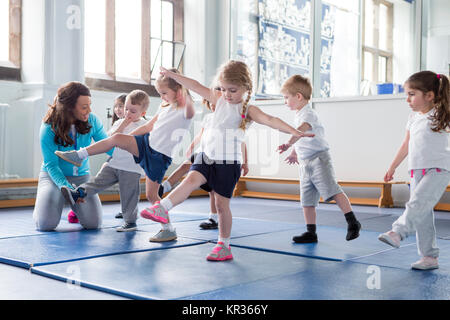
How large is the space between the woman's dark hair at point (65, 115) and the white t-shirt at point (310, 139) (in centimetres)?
154

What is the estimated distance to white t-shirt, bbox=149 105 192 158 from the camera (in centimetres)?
314

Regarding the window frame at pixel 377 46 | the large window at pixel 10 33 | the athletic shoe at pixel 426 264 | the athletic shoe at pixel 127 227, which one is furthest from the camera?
the window frame at pixel 377 46

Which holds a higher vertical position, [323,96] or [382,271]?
[323,96]

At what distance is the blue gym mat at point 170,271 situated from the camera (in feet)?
6.41

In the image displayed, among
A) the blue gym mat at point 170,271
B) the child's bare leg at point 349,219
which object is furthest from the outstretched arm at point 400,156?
the blue gym mat at point 170,271

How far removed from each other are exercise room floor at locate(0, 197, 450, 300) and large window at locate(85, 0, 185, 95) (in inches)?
123

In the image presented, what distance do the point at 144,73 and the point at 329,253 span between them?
4.83 metres

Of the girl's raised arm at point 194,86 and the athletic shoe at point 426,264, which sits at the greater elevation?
the girl's raised arm at point 194,86

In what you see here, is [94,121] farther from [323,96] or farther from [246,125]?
[323,96]

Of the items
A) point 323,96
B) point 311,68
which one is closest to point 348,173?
point 323,96

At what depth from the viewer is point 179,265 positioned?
94.3 inches

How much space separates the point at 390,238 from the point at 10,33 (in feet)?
16.1

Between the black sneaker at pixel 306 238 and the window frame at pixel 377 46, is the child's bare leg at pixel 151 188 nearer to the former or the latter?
the black sneaker at pixel 306 238

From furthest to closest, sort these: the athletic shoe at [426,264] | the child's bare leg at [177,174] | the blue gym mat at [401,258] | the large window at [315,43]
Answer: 1. the large window at [315,43]
2. the child's bare leg at [177,174]
3. the blue gym mat at [401,258]
4. the athletic shoe at [426,264]
